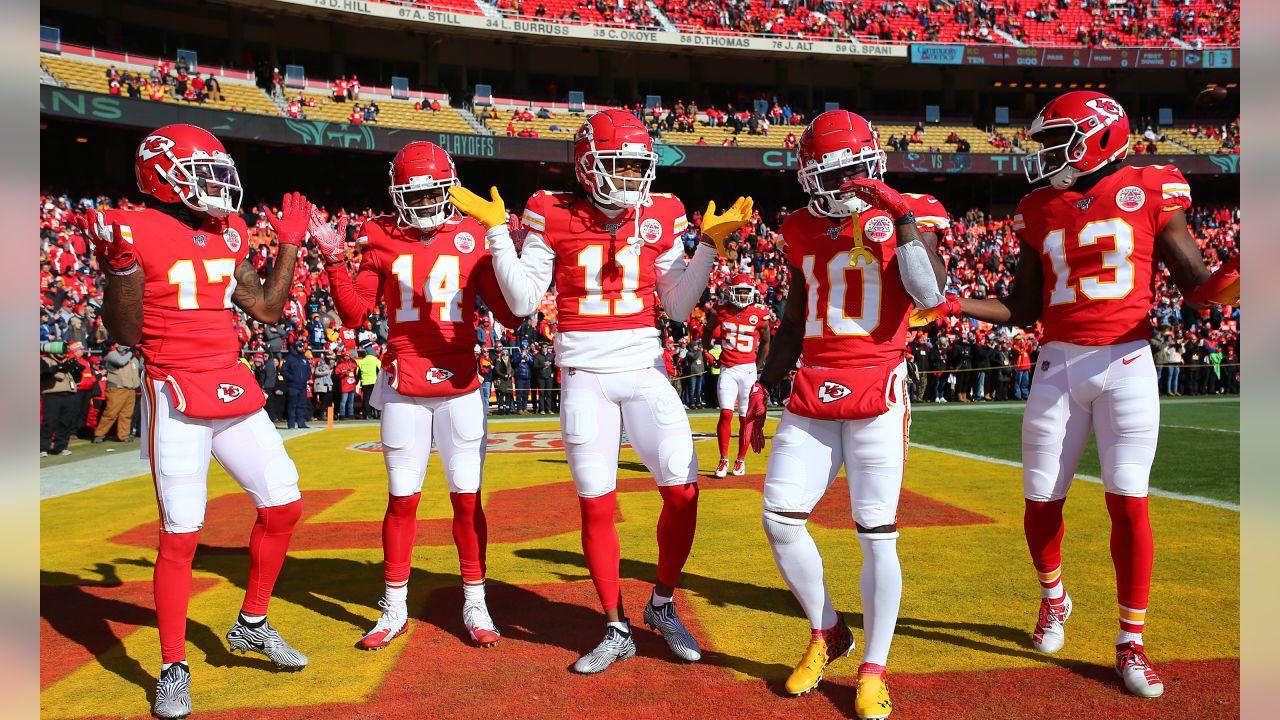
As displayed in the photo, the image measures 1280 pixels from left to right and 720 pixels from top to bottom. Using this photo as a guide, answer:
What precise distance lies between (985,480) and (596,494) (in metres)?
6.16

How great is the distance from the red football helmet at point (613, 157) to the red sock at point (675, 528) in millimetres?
1489

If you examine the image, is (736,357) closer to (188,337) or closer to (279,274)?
(279,274)

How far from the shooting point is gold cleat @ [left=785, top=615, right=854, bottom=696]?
3867 millimetres

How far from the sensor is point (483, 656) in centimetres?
444

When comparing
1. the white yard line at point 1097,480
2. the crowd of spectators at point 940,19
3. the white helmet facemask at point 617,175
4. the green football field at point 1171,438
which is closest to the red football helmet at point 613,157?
the white helmet facemask at point 617,175

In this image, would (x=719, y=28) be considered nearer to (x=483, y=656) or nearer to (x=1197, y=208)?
(x=1197, y=208)

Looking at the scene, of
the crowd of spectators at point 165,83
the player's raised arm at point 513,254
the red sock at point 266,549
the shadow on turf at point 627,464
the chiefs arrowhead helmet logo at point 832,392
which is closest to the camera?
the chiefs arrowhead helmet logo at point 832,392

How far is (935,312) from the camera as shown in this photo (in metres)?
3.95

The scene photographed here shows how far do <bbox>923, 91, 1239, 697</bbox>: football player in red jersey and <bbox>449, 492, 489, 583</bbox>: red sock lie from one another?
2.62 metres

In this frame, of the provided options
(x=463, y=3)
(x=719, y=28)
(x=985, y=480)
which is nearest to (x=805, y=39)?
(x=719, y=28)

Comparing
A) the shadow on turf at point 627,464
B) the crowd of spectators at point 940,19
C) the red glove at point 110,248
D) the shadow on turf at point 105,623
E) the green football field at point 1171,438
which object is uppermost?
the crowd of spectators at point 940,19

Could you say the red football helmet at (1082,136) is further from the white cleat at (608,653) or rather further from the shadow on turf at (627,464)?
the shadow on turf at (627,464)

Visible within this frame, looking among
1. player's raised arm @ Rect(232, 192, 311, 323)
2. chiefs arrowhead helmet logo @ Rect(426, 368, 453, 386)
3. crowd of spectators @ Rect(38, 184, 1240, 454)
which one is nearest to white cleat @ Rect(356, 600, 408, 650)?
chiefs arrowhead helmet logo @ Rect(426, 368, 453, 386)

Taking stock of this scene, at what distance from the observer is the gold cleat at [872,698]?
3.56m
